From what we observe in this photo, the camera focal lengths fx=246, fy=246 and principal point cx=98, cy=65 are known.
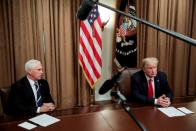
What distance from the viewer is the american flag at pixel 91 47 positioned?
3.66 metres

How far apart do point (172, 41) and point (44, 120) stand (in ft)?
9.93

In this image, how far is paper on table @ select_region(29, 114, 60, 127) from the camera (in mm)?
1999

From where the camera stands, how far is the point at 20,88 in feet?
8.26

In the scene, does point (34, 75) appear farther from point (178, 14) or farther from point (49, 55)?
point (178, 14)

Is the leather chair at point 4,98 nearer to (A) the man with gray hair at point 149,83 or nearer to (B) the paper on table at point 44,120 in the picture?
(B) the paper on table at point 44,120

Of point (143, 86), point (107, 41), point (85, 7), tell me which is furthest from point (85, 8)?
point (107, 41)

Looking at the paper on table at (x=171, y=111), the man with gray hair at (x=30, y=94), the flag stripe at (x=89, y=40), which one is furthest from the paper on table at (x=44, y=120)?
the flag stripe at (x=89, y=40)

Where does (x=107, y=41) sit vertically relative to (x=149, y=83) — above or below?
above

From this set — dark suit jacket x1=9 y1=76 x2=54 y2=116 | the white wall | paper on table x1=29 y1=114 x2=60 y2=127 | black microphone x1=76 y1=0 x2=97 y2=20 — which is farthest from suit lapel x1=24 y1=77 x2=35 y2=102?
black microphone x1=76 y1=0 x2=97 y2=20

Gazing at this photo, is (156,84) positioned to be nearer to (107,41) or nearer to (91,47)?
(91,47)

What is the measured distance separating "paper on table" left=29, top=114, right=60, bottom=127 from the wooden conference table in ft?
0.17

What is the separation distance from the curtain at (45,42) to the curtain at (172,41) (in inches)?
45.1

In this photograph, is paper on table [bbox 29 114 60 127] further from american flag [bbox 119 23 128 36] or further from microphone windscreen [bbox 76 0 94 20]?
american flag [bbox 119 23 128 36]

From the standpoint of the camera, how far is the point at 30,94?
2549 mm
